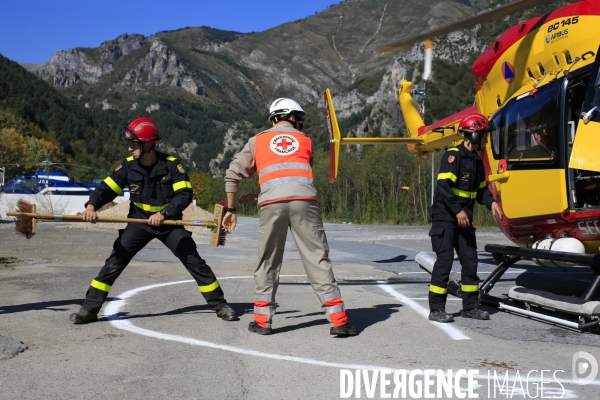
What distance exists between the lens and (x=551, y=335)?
5508mm

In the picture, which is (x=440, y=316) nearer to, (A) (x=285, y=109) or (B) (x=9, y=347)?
(A) (x=285, y=109)

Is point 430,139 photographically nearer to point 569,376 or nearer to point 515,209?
point 515,209

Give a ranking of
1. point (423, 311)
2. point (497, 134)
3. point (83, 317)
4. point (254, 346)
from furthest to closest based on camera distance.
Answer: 1. point (497, 134)
2. point (423, 311)
3. point (83, 317)
4. point (254, 346)

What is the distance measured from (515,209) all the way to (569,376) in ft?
11.6

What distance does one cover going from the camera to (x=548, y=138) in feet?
22.5

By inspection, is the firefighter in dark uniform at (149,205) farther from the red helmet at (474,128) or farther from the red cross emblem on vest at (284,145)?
Answer: the red helmet at (474,128)

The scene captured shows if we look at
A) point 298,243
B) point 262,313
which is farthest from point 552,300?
point 262,313

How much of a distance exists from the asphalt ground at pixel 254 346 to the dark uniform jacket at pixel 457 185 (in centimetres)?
111

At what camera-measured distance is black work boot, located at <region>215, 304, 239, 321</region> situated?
6.12m

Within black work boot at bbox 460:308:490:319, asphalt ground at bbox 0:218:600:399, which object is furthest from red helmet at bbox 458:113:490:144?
asphalt ground at bbox 0:218:600:399

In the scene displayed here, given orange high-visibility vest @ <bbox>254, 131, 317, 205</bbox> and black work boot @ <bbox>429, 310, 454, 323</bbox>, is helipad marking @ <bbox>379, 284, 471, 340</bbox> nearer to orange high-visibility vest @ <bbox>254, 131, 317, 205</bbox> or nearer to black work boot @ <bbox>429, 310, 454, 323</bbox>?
black work boot @ <bbox>429, 310, 454, 323</bbox>

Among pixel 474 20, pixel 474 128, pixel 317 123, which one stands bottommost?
pixel 474 128

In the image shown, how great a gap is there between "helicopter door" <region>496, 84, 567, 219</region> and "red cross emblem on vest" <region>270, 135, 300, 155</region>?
3.05 metres

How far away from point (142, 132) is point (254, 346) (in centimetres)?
251
